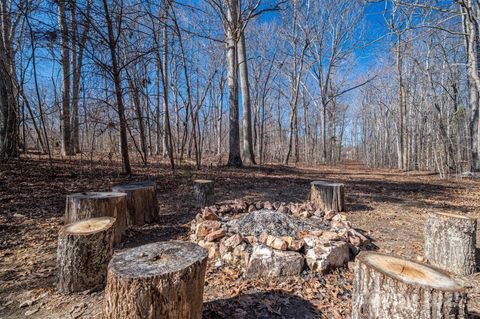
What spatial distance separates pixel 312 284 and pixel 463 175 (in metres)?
11.4

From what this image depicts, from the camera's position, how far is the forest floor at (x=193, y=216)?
2027mm

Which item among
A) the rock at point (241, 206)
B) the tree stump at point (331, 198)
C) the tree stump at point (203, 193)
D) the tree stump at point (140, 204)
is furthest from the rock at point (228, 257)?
the tree stump at point (331, 198)

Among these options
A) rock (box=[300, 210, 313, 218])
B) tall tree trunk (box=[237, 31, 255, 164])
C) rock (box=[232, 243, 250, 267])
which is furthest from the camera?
tall tree trunk (box=[237, 31, 255, 164])

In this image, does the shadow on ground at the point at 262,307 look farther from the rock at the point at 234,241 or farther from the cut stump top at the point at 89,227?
the cut stump top at the point at 89,227

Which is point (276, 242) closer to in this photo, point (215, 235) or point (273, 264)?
point (273, 264)

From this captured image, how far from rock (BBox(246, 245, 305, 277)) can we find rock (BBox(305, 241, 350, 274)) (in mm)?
122

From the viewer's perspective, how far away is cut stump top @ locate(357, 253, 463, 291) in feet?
4.65

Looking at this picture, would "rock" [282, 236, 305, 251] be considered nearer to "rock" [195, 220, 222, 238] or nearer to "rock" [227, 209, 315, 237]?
"rock" [227, 209, 315, 237]

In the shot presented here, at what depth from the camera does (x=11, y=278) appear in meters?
2.39

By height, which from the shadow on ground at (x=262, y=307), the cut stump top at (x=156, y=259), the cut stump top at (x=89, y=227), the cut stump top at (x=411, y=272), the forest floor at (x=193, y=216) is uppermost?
the cut stump top at (x=89, y=227)

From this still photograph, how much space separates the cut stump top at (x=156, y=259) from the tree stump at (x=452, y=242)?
8.77 feet

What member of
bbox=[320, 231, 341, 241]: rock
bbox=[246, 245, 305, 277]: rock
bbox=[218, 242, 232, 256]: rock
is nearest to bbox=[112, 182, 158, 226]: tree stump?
bbox=[218, 242, 232, 256]: rock

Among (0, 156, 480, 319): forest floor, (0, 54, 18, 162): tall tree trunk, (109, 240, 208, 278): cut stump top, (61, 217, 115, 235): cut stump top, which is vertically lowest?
(0, 156, 480, 319): forest floor

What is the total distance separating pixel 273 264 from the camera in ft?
7.87
